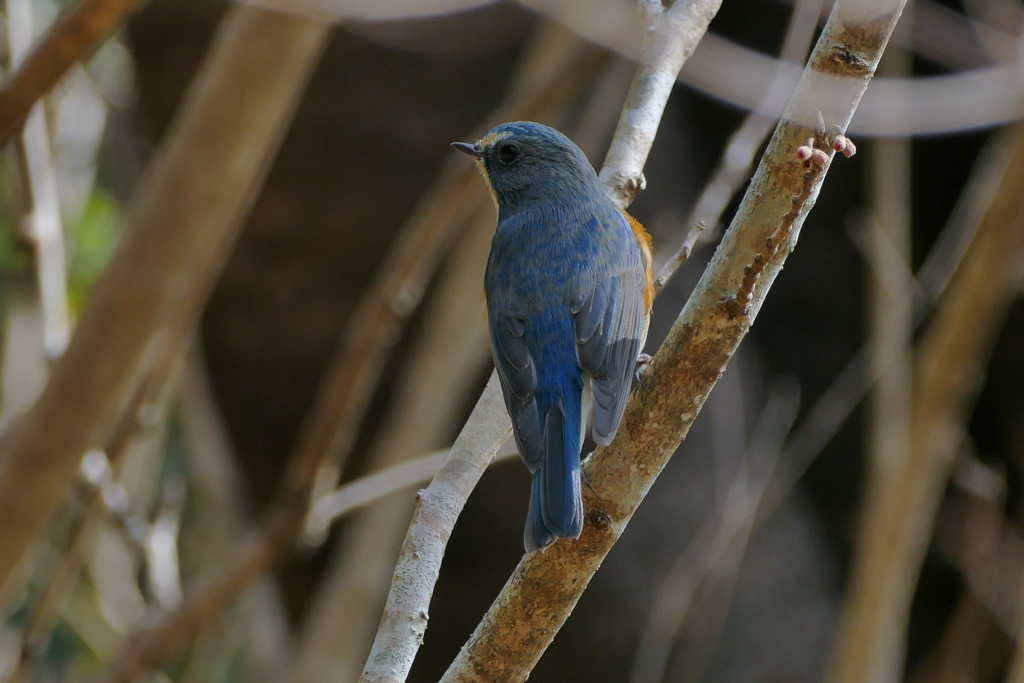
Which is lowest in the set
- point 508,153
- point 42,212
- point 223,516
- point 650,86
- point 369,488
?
point 223,516

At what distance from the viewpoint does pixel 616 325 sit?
2793 millimetres

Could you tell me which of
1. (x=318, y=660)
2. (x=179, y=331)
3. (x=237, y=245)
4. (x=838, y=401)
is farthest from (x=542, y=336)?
(x=237, y=245)

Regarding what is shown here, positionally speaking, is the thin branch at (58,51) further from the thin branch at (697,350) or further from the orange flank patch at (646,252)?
the thin branch at (697,350)

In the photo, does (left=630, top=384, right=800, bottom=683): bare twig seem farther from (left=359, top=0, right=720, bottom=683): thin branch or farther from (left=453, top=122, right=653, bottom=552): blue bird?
(left=359, top=0, right=720, bottom=683): thin branch

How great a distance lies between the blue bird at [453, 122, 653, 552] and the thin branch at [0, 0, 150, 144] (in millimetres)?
1141

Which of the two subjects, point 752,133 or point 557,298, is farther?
point 752,133

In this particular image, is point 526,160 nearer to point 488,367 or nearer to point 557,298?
point 557,298

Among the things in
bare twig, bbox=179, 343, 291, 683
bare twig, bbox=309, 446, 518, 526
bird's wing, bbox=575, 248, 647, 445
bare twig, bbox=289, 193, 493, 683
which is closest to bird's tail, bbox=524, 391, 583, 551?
bird's wing, bbox=575, 248, 647, 445

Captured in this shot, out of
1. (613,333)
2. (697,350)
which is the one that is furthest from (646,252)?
(697,350)

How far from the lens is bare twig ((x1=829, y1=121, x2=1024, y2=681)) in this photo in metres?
3.93

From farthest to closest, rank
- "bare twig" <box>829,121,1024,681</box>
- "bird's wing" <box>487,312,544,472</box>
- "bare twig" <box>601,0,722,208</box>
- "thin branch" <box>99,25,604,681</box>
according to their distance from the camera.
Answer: "bare twig" <box>829,121,1024,681</box>
"thin branch" <box>99,25,604,681</box>
"bare twig" <box>601,0,722,208</box>
"bird's wing" <box>487,312,544,472</box>

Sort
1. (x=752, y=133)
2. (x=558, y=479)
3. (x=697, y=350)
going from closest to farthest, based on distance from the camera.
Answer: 1. (x=697, y=350)
2. (x=558, y=479)
3. (x=752, y=133)

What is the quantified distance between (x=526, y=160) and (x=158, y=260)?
1260 millimetres

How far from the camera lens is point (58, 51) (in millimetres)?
2830
